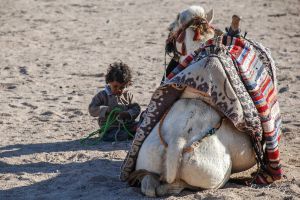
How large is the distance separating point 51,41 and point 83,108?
12.4 ft

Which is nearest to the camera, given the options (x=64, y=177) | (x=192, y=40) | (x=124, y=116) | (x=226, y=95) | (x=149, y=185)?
(x=149, y=185)

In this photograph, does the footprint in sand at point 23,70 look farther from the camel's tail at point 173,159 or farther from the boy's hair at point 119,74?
the camel's tail at point 173,159

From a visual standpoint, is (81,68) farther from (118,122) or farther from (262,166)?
(262,166)

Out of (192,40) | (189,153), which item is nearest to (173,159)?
(189,153)

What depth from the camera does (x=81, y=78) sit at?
994 centimetres

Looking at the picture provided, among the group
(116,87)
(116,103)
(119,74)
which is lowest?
(116,103)

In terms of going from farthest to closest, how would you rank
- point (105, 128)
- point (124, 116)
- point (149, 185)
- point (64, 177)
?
point (124, 116) < point (105, 128) < point (64, 177) < point (149, 185)

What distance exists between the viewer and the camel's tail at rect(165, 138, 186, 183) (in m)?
5.17

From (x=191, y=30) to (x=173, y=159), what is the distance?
67.3 inches

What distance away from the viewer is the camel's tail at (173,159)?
17.0 ft

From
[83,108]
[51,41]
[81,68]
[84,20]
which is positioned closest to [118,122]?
[83,108]

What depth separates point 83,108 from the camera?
8.55 m

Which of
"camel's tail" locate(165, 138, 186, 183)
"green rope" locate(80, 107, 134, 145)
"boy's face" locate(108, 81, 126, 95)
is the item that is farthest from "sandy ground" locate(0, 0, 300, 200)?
"boy's face" locate(108, 81, 126, 95)

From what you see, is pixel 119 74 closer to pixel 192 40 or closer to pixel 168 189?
pixel 192 40
